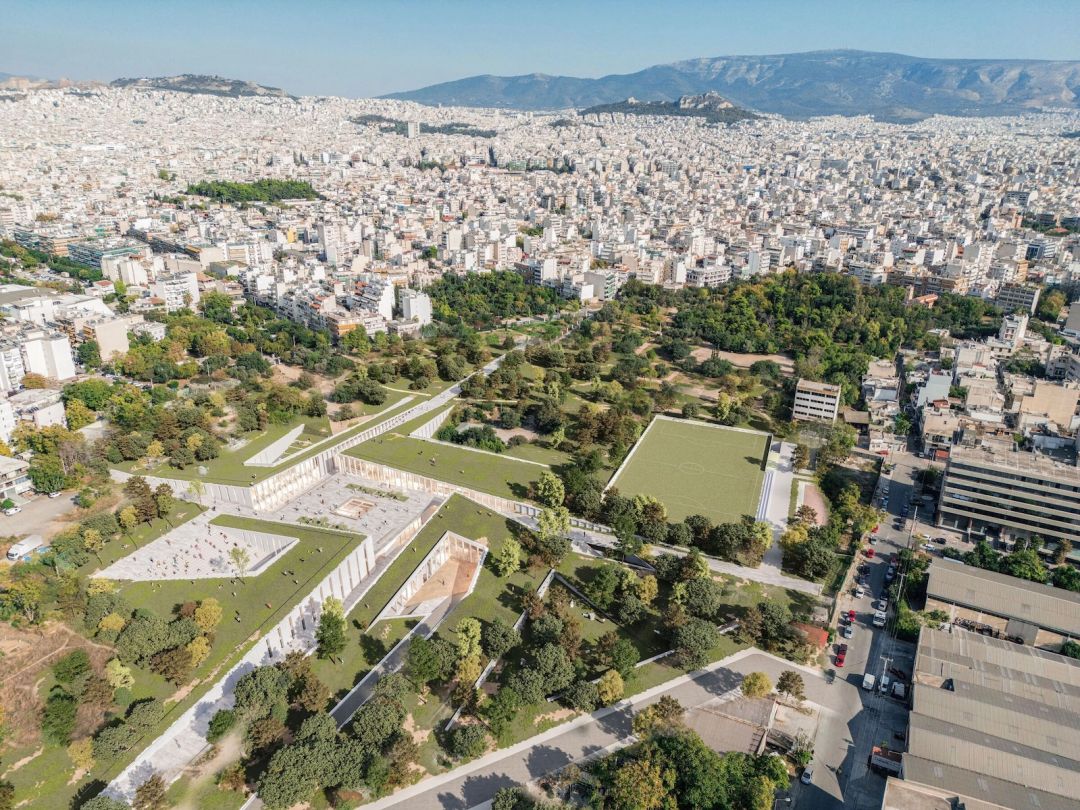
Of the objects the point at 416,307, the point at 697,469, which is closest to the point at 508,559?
the point at 697,469

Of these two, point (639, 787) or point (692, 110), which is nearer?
point (639, 787)

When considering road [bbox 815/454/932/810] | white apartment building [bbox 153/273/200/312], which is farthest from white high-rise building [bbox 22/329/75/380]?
road [bbox 815/454/932/810]

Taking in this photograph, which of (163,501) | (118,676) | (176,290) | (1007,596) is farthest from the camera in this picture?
(176,290)

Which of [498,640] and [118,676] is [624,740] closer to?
[498,640]

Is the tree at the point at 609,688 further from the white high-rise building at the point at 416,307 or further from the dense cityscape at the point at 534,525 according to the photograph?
the white high-rise building at the point at 416,307

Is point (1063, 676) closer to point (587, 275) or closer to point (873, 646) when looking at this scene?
point (873, 646)

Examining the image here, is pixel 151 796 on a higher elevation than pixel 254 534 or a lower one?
lower

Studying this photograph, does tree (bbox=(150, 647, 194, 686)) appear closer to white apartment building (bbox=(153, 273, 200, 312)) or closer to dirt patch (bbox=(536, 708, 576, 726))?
dirt patch (bbox=(536, 708, 576, 726))
